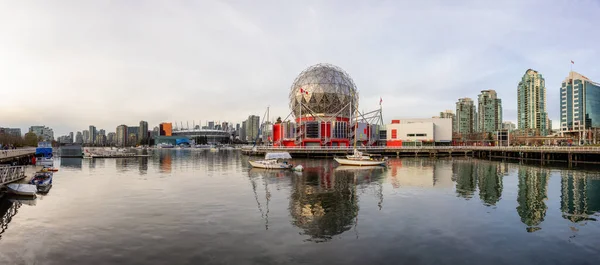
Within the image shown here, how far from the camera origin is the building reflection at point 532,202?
24.5 meters

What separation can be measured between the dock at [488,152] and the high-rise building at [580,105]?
303 ft

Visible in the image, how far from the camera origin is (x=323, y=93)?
124 metres

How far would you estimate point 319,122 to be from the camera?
116 metres

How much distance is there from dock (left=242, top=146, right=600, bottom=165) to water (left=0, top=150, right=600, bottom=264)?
1970 inches

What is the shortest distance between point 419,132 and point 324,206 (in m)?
111

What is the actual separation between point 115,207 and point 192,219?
29.0ft

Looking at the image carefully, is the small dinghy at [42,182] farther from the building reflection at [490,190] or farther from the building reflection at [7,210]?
the building reflection at [490,190]

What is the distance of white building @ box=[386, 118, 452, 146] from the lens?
131 meters

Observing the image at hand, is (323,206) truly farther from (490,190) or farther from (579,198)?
(579,198)

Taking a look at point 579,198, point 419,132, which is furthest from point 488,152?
point 579,198

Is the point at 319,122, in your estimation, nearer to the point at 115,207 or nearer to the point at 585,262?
the point at 115,207

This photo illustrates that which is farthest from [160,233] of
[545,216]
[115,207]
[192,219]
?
[545,216]

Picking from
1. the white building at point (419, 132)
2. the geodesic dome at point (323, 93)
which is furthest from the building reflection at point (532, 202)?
the white building at point (419, 132)

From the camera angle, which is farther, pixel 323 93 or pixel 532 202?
pixel 323 93
